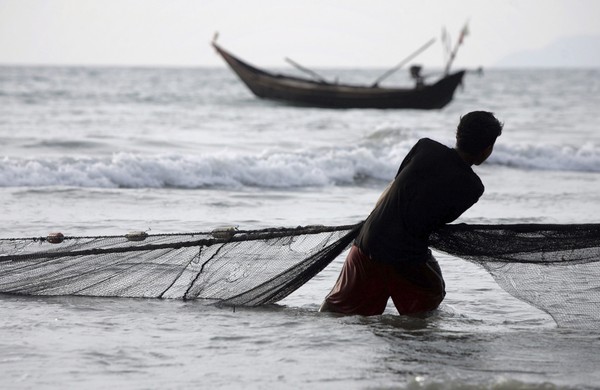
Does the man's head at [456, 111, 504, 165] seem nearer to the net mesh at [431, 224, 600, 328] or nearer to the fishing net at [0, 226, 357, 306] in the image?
the net mesh at [431, 224, 600, 328]

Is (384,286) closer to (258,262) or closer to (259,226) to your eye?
(258,262)

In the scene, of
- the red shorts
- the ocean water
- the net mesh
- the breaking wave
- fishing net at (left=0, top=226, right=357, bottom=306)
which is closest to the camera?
the ocean water

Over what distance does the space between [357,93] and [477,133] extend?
86.2 ft

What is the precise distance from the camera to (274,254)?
15.5 ft

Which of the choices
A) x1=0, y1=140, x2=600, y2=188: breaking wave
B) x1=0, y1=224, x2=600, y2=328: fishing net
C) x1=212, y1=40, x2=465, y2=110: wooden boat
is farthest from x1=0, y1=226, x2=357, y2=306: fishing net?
x1=212, y1=40, x2=465, y2=110: wooden boat

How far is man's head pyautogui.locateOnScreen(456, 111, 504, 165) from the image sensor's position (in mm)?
3924

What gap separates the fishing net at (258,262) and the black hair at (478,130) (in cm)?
52

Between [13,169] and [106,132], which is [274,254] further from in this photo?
[106,132]

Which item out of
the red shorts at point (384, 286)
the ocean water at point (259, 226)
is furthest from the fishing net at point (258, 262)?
the red shorts at point (384, 286)

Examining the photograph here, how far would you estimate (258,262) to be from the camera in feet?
15.5

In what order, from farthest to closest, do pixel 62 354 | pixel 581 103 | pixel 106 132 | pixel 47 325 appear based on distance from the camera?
pixel 581 103 → pixel 106 132 → pixel 47 325 → pixel 62 354

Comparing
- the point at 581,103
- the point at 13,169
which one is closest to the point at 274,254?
the point at 13,169

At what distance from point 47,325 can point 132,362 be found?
32.0 inches

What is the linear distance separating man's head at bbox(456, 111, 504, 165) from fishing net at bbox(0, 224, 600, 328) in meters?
0.49
